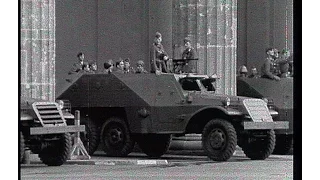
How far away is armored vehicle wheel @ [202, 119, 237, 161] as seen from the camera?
69.0ft

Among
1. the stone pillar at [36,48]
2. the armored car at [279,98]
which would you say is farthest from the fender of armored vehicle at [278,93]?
the stone pillar at [36,48]

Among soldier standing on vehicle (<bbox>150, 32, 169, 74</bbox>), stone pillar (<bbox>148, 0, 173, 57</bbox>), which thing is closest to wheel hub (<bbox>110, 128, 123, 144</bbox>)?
soldier standing on vehicle (<bbox>150, 32, 169, 74</bbox>)

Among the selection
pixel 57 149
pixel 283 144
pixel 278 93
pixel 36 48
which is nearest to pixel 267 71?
pixel 278 93

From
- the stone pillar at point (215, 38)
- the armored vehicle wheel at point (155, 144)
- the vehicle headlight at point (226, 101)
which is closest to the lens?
the vehicle headlight at point (226, 101)

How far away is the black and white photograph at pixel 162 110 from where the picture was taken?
1878 centimetres

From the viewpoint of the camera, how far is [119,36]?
34375 millimetres

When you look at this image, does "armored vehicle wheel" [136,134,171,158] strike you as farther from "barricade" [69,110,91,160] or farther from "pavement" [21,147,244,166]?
"barricade" [69,110,91,160]

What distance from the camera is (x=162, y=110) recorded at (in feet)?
75.9

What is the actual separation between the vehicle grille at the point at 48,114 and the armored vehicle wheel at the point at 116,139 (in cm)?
349

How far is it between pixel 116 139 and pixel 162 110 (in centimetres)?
124

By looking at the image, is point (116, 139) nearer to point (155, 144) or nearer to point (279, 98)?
point (155, 144)

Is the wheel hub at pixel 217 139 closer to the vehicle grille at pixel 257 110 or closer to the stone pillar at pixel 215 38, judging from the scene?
the vehicle grille at pixel 257 110
